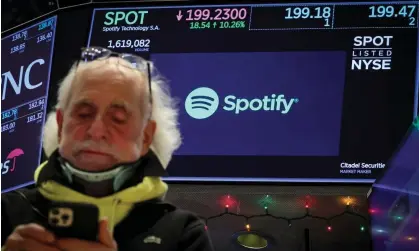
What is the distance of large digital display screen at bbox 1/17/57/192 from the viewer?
4477 millimetres

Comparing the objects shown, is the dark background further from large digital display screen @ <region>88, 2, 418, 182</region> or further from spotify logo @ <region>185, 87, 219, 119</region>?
spotify logo @ <region>185, 87, 219, 119</region>

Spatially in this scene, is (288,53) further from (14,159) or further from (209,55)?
(14,159)

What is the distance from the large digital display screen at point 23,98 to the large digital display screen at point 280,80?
13.9 inches

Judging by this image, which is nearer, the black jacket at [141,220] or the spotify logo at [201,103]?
the black jacket at [141,220]

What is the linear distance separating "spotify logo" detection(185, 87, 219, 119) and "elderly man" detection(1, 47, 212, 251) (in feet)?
0.64

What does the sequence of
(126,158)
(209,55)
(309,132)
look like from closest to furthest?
(126,158)
(309,132)
(209,55)

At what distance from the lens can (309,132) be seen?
4.35 meters

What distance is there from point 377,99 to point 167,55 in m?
1.26

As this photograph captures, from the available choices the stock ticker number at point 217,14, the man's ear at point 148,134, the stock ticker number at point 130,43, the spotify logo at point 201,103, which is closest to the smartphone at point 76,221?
the man's ear at point 148,134

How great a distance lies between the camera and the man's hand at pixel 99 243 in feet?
12.6

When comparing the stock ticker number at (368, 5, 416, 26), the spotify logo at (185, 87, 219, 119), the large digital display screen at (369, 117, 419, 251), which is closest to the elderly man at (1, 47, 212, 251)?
the spotify logo at (185, 87, 219, 119)

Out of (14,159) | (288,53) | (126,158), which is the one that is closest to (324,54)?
(288,53)

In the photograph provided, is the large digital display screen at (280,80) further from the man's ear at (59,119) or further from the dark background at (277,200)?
the man's ear at (59,119)

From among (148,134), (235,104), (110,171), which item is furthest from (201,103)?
(110,171)
